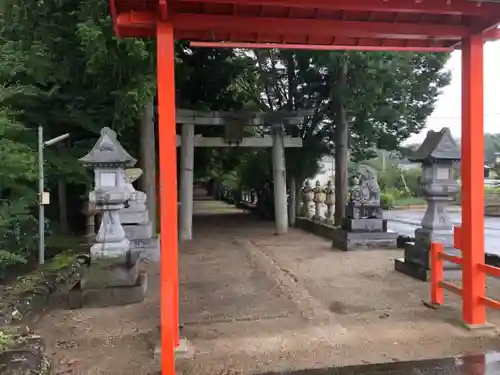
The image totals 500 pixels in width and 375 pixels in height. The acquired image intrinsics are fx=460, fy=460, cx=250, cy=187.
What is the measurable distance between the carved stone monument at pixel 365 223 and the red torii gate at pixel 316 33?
223 inches

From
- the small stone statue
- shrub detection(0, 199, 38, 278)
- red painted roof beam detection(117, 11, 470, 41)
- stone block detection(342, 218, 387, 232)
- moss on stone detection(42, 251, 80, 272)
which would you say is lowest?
moss on stone detection(42, 251, 80, 272)

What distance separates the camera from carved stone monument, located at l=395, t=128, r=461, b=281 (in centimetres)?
796

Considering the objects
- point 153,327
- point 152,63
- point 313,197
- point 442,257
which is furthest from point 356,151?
point 153,327

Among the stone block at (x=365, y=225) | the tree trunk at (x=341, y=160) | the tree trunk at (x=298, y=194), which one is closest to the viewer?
the stone block at (x=365, y=225)

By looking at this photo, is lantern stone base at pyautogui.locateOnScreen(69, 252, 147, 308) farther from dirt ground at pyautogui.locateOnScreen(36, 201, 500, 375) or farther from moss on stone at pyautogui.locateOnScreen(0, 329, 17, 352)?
moss on stone at pyautogui.locateOnScreen(0, 329, 17, 352)

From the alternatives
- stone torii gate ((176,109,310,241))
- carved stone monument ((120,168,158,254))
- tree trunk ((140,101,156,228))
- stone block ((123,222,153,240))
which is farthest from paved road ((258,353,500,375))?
stone torii gate ((176,109,310,241))

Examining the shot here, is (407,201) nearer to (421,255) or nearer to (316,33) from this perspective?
(421,255)

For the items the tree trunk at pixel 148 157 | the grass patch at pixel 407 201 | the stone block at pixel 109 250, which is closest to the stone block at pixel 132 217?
the tree trunk at pixel 148 157

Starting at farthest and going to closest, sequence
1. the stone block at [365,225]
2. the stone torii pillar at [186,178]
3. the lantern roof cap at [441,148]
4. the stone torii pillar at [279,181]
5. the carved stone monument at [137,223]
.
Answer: the stone torii pillar at [279,181], the stone torii pillar at [186,178], the stone block at [365,225], the carved stone monument at [137,223], the lantern roof cap at [441,148]

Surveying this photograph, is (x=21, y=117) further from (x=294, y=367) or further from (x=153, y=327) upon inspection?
(x=294, y=367)

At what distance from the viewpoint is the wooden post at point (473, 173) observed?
5098mm

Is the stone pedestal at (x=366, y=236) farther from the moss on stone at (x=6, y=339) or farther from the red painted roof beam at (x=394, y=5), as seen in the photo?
the moss on stone at (x=6, y=339)

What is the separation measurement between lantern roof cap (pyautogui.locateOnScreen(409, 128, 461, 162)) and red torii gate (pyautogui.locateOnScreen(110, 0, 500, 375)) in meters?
2.68

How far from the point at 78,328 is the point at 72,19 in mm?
6748
